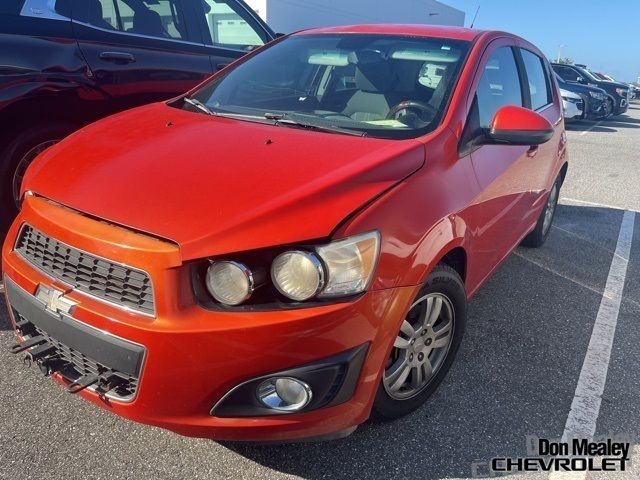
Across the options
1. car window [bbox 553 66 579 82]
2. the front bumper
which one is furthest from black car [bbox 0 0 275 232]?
car window [bbox 553 66 579 82]

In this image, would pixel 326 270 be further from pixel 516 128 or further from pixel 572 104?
pixel 572 104

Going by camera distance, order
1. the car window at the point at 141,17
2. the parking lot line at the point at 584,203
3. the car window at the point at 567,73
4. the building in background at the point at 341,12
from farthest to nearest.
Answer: the car window at the point at 567,73 → the building in background at the point at 341,12 → the parking lot line at the point at 584,203 → the car window at the point at 141,17

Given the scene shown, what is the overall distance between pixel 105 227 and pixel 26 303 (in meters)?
0.49

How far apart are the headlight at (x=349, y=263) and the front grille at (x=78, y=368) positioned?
2.36 feet

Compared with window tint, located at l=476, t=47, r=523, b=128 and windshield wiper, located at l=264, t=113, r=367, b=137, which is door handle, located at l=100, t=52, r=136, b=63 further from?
window tint, located at l=476, t=47, r=523, b=128

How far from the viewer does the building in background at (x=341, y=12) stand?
17172mm

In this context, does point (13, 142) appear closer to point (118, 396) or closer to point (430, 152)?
point (118, 396)

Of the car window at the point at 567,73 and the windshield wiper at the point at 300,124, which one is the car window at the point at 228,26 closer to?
the windshield wiper at the point at 300,124

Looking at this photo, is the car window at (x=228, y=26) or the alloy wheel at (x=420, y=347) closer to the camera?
the alloy wheel at (x=420, y=347)

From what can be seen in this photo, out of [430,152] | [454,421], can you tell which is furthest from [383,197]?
[454,421]

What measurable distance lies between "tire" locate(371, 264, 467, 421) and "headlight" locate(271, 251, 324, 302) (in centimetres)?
53

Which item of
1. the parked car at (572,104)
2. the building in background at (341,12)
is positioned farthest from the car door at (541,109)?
the building in background at (341,12)

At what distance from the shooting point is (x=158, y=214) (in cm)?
180

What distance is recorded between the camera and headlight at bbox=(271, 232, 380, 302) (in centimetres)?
173
